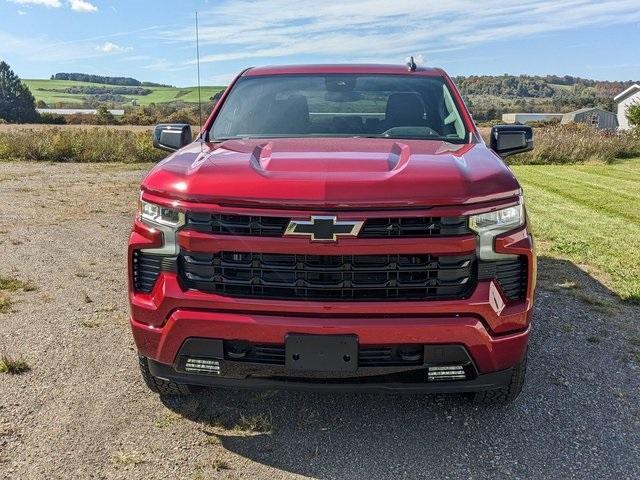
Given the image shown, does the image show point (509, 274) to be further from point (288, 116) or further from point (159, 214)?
point (288, 116)

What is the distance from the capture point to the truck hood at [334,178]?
2531mm

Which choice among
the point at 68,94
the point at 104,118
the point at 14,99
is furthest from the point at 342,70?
the point at 68,94

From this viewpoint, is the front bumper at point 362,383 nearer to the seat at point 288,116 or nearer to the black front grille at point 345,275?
the black front grille at point 345,275

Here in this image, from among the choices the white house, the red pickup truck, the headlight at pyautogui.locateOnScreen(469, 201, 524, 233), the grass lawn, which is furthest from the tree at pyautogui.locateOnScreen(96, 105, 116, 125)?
the white house

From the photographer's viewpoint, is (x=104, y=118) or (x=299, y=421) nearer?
(x=299, y=421)

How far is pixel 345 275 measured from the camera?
8.53ft

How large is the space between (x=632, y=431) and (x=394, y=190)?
182cm

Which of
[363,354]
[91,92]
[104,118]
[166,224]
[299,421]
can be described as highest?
[91,92]

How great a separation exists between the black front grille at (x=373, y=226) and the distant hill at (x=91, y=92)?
228ft

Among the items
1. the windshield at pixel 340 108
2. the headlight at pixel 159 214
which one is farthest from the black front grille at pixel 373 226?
the windshield at pixel 340 108

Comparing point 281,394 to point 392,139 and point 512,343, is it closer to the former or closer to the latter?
point 512,343

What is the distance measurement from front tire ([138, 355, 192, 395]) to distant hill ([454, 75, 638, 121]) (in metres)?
75.0

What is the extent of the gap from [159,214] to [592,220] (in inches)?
327

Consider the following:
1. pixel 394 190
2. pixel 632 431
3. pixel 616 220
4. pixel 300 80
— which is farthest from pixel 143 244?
pixel 616 220
